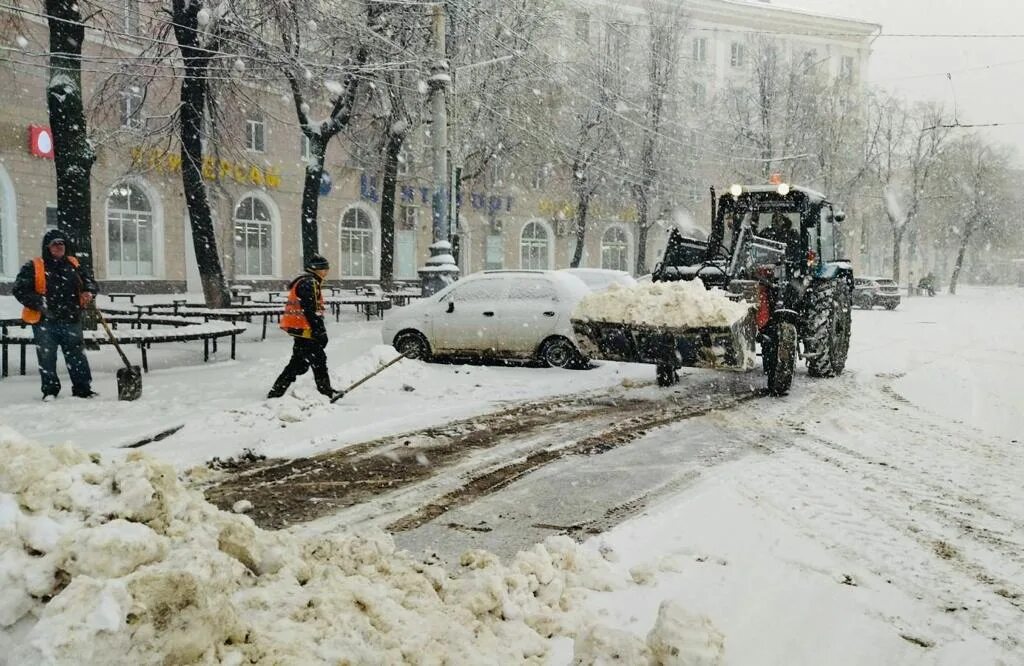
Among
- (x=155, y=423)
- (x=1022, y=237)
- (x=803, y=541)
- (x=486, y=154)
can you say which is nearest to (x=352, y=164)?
A: (x=486, y=154)

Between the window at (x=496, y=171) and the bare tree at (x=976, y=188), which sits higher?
the bare tree at (x=976, y=188)

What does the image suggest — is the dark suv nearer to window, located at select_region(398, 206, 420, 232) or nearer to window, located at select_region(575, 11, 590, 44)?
window, located at select_region(575, 11, 590, 44)

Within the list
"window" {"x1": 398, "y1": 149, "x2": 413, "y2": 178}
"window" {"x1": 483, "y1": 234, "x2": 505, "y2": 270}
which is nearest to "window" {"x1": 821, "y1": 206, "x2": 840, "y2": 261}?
"window" {"x1": 398, "y1": 149, "x2": 413, "y2": 178}

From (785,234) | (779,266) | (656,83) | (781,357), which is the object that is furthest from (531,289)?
(656,83)

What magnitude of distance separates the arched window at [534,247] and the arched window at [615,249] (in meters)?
4.13

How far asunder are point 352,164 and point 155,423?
23.4 metres

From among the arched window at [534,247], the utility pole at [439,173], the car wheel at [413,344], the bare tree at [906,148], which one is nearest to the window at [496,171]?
the arched window at [534,247]

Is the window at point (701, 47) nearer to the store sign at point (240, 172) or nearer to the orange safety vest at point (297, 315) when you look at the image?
the store sign at point (240, 172)

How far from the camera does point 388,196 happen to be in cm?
2186

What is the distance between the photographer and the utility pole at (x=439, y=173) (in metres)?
12.9

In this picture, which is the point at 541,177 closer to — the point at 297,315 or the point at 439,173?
the point at 439,173

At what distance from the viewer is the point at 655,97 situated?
31.2 m

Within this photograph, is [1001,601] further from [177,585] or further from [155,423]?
[155,423]

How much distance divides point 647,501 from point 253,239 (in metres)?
26.8
